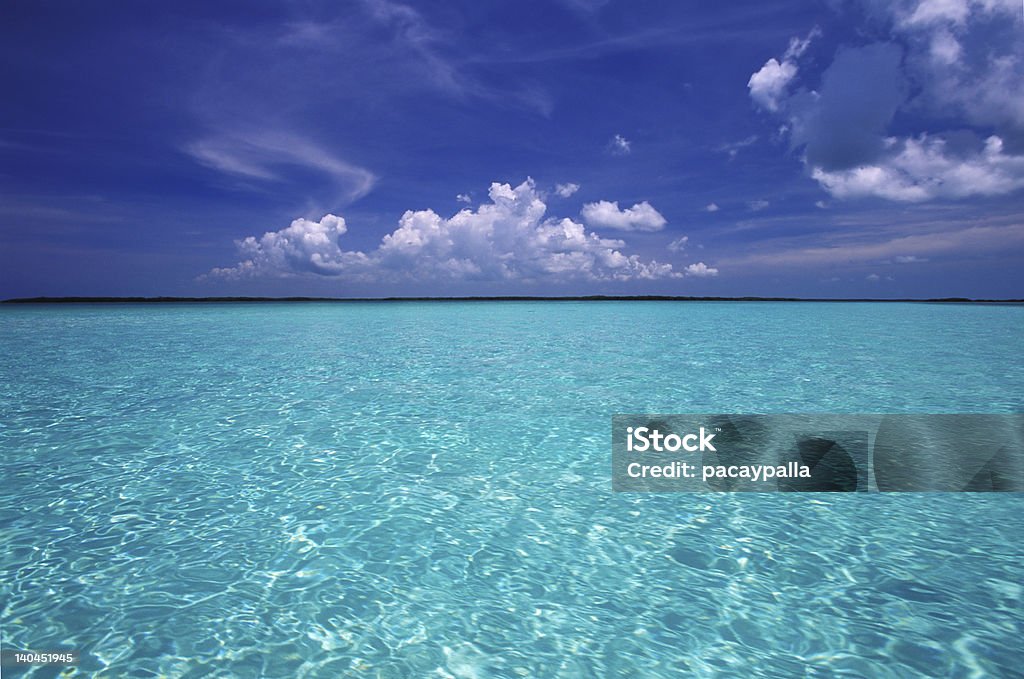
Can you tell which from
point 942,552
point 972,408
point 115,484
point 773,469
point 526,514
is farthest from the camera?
point 972,408

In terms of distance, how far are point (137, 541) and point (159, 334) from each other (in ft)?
97.2

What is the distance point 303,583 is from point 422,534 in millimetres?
1360

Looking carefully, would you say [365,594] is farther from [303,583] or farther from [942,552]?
[942,552]

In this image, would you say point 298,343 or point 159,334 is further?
point 159,334

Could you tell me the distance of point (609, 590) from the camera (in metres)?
4.63

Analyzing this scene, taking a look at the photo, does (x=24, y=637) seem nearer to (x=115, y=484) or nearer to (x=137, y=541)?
(x=137, y=541)

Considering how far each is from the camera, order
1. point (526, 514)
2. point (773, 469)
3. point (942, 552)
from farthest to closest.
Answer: point (773, 469) → point (526, 514) → point (942, 552)

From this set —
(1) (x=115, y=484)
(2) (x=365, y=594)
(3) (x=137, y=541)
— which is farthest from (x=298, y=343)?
(2) (x=365, y=594)

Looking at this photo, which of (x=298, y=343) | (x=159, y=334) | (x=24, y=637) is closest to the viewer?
(x=24, y=637)

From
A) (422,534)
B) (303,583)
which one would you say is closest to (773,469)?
(422,534)

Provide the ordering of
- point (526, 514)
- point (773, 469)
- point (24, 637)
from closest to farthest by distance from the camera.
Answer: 1. point (24, 637)
2. point (526, 514)
3. point (773, 469)

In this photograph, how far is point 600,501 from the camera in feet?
21.5

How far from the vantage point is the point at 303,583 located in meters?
4.73

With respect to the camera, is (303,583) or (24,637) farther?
(303,583)
